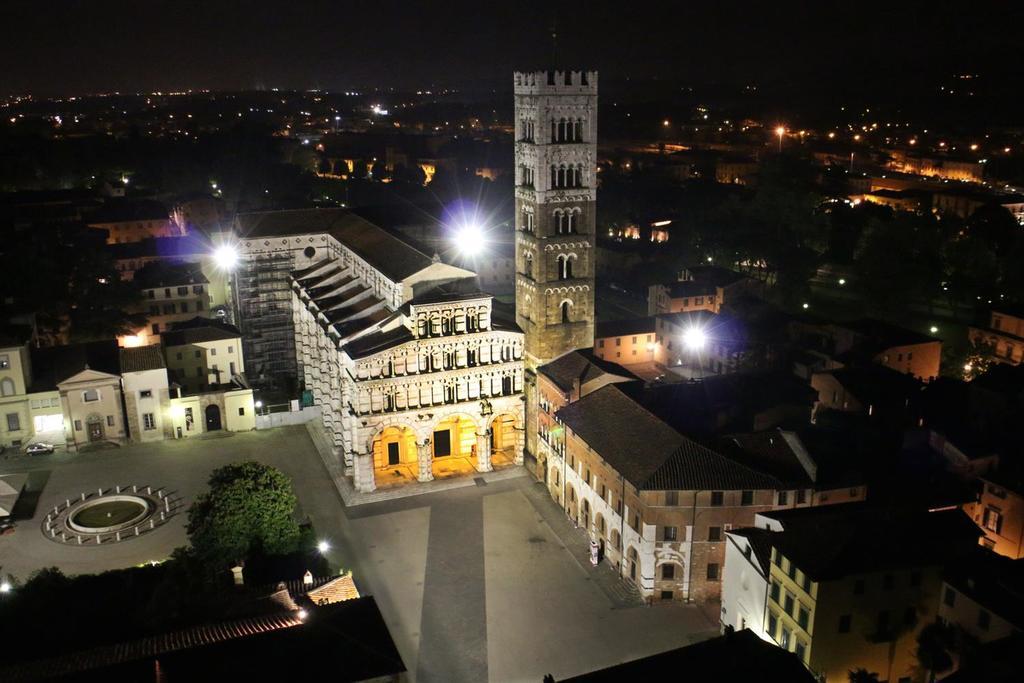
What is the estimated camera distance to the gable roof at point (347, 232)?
2108 inches

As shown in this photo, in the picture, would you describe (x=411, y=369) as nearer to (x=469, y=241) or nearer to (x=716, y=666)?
(x=469, y=241)

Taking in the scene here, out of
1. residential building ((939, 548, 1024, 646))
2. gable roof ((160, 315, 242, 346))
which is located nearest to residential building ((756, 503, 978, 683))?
residential building ((939, 548, 1024, 646))

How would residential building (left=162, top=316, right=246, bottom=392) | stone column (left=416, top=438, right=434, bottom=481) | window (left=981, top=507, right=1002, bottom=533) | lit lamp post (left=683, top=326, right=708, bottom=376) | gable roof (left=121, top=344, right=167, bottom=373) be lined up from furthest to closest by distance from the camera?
lit lamp post (left=683, top=326, right=708, bottom=376)
residential building (left=162, top=316, right=246, bottom=392)
gable roof (left=121, top=344, right=167, bottom=373)
stone column (left=416, top=438, right=434, bottom=481)
window (left=981, top=507, right=1002, bottom=533)

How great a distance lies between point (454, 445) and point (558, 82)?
75.1ft

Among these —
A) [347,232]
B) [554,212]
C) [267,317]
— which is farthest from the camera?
[267,317]

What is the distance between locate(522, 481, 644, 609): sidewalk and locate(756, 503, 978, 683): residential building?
7.89 meters

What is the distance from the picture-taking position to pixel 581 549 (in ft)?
143

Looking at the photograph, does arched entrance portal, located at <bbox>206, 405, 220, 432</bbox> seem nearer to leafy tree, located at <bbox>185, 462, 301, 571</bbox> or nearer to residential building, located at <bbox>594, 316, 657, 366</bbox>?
leafy tree, located at <bbox>185, 462, 301, 571</bbox>

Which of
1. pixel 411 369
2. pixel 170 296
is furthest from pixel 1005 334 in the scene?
pixel 170 296

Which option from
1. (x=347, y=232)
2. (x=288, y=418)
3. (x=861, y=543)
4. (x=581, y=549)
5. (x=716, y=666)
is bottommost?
(x=581, y=549)

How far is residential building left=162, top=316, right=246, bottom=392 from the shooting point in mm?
60344

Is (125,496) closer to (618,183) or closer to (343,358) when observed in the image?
(343,358)

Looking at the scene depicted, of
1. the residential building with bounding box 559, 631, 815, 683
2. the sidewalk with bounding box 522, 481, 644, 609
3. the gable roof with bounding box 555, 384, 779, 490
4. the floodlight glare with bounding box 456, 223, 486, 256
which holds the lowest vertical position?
the sidewalk with bounding box 522, 481, 644, 609

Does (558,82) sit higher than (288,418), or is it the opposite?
(558,82)
